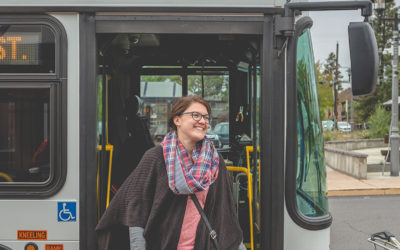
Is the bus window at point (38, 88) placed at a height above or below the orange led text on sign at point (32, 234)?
above

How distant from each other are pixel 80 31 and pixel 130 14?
0.33 metres

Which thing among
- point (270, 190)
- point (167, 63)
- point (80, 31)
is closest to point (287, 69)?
point (270, 190)

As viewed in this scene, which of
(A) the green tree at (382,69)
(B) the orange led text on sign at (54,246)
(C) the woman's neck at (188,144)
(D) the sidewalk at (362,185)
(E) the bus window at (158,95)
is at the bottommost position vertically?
(D) the sidewalk at (362,185)

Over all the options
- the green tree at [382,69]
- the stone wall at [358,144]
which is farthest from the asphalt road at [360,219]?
the green tree at [382,69]

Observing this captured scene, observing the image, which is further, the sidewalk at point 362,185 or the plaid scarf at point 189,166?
the sidewalk at point 362,185

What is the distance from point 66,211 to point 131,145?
59.0 inches

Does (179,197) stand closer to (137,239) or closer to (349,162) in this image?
(137,239)

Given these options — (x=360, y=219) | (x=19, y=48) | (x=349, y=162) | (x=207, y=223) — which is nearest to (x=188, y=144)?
(x=207, y=223)

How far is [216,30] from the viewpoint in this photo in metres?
2.52

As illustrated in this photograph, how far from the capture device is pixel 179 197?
2172 mm

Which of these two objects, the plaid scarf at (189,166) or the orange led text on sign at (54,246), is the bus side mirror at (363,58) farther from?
the orange led text on sign at (54,246)

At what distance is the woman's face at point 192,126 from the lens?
2.22 meters

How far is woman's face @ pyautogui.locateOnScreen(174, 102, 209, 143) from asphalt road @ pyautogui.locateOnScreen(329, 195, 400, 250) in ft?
16.6

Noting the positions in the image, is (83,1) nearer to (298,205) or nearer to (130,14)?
(130,14)
